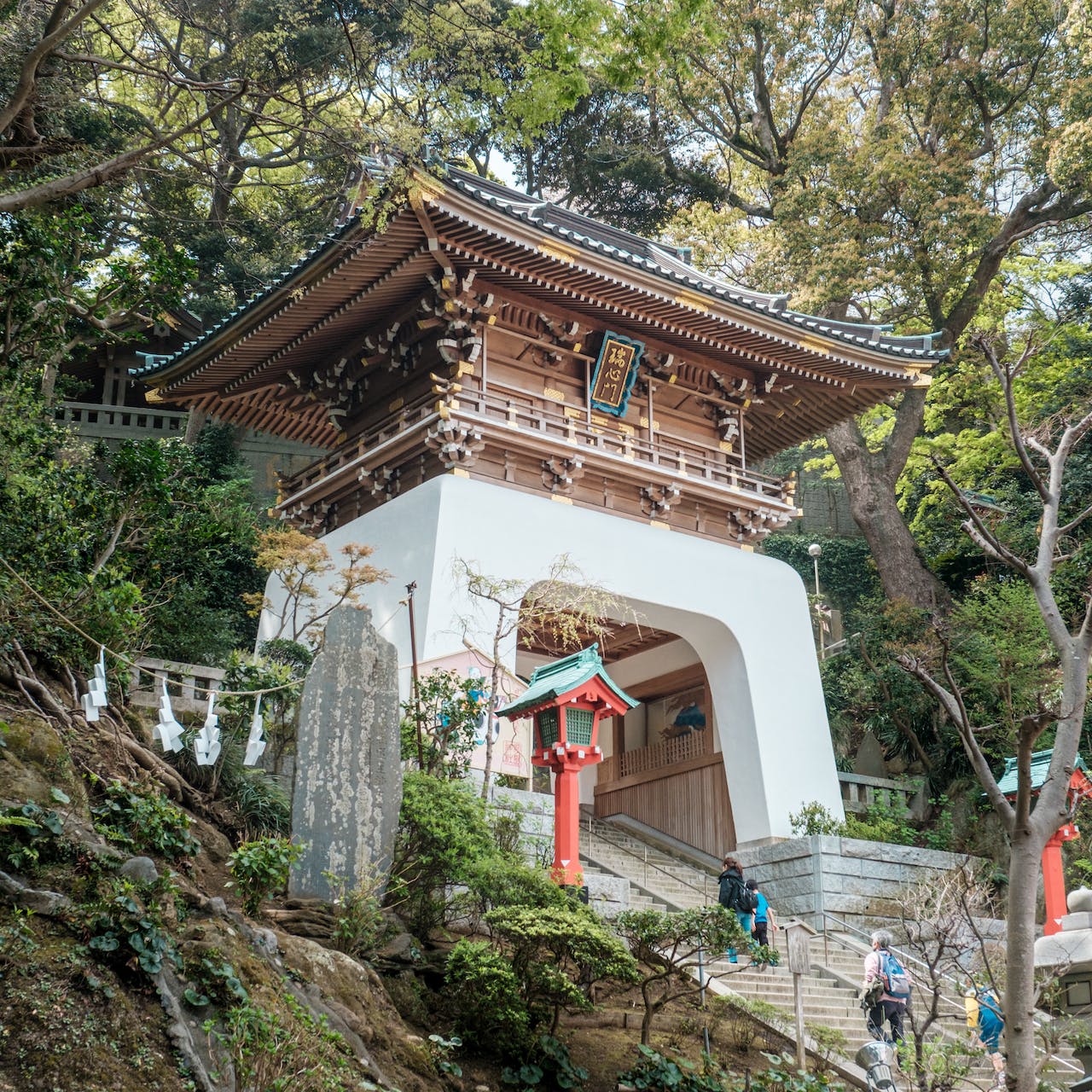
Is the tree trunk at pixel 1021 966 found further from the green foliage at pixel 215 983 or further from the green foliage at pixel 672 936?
the green foliage at pixel 215 983

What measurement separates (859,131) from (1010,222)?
17.0ft

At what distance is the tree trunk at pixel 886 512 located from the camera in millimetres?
21688

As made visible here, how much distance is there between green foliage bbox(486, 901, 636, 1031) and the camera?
→ 27.1 ft

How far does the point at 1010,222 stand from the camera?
2259cm

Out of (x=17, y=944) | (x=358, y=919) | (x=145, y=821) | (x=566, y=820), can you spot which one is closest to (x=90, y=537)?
(x=145, y=821)

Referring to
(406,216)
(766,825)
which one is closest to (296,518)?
(406,216)

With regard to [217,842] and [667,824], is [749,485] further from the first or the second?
[217,842]

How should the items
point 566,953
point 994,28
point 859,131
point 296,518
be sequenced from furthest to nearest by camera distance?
point 859,131, point 994,28, point 296,518, point 566,953

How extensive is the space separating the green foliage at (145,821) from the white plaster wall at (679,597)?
589 cm

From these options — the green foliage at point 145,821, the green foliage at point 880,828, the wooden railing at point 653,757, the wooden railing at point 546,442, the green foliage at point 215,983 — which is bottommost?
the green foliage at point 215,983

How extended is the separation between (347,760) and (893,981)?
4.73m

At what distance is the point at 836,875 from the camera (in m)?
14.4

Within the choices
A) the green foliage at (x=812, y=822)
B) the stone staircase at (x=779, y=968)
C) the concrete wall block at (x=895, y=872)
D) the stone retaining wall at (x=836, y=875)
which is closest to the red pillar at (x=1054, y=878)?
the stone staircase at (x=779, y=968)

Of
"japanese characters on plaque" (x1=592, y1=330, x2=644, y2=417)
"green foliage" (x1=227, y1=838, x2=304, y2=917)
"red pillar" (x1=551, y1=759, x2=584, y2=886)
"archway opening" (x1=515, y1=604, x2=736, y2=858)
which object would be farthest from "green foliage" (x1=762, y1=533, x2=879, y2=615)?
"green foliage" (x1=227, y1=838, x2=304, y2=917)
